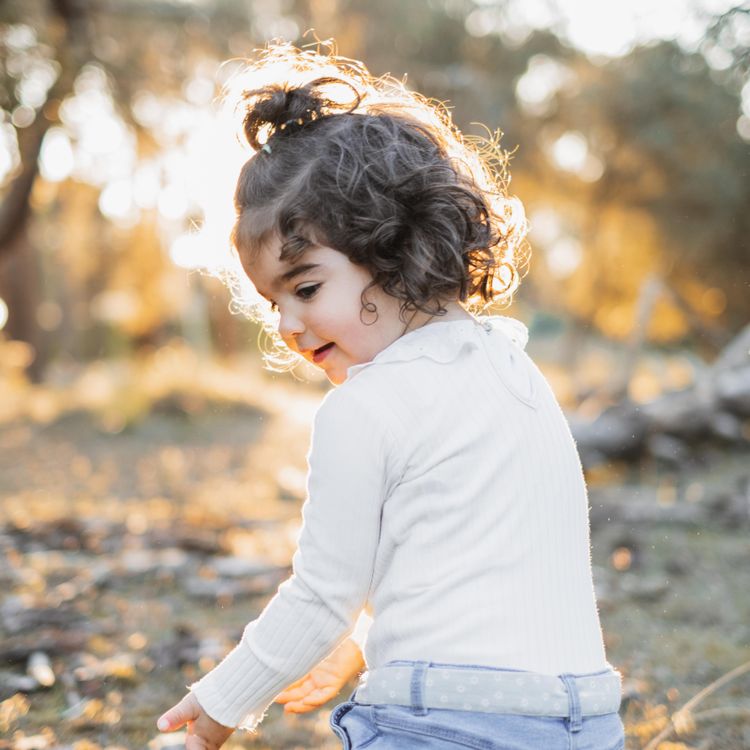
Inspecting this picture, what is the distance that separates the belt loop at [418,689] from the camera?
130 centimetres

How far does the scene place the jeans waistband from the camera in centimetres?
129

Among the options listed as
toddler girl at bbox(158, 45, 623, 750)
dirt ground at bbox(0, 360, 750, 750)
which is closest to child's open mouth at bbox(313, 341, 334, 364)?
toddler girl at bbox(158, 45, 623, 750)

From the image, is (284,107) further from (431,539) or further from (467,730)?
(467,730)

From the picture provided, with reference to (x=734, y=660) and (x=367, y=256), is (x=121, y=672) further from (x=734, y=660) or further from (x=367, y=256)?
(x=734, y=660)

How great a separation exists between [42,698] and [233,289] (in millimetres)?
1116

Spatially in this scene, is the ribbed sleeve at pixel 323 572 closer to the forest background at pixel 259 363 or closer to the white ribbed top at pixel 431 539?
the white ribbed top at pixel 431 539

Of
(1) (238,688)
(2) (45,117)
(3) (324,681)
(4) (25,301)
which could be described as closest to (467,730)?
(1) (238,688)

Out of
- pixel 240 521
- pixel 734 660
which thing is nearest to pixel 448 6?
pixel 240 521

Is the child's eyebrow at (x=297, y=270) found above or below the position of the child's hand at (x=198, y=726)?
above

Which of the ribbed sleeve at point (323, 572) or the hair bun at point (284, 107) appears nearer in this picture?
the ribbed sleeve at point (323, 572)

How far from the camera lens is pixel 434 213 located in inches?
62.8

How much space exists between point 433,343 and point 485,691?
52 cm

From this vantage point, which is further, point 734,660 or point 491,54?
point 491,54

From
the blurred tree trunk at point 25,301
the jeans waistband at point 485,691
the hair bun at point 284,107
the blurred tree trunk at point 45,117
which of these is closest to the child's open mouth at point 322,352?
the hair bun at point 284,107
